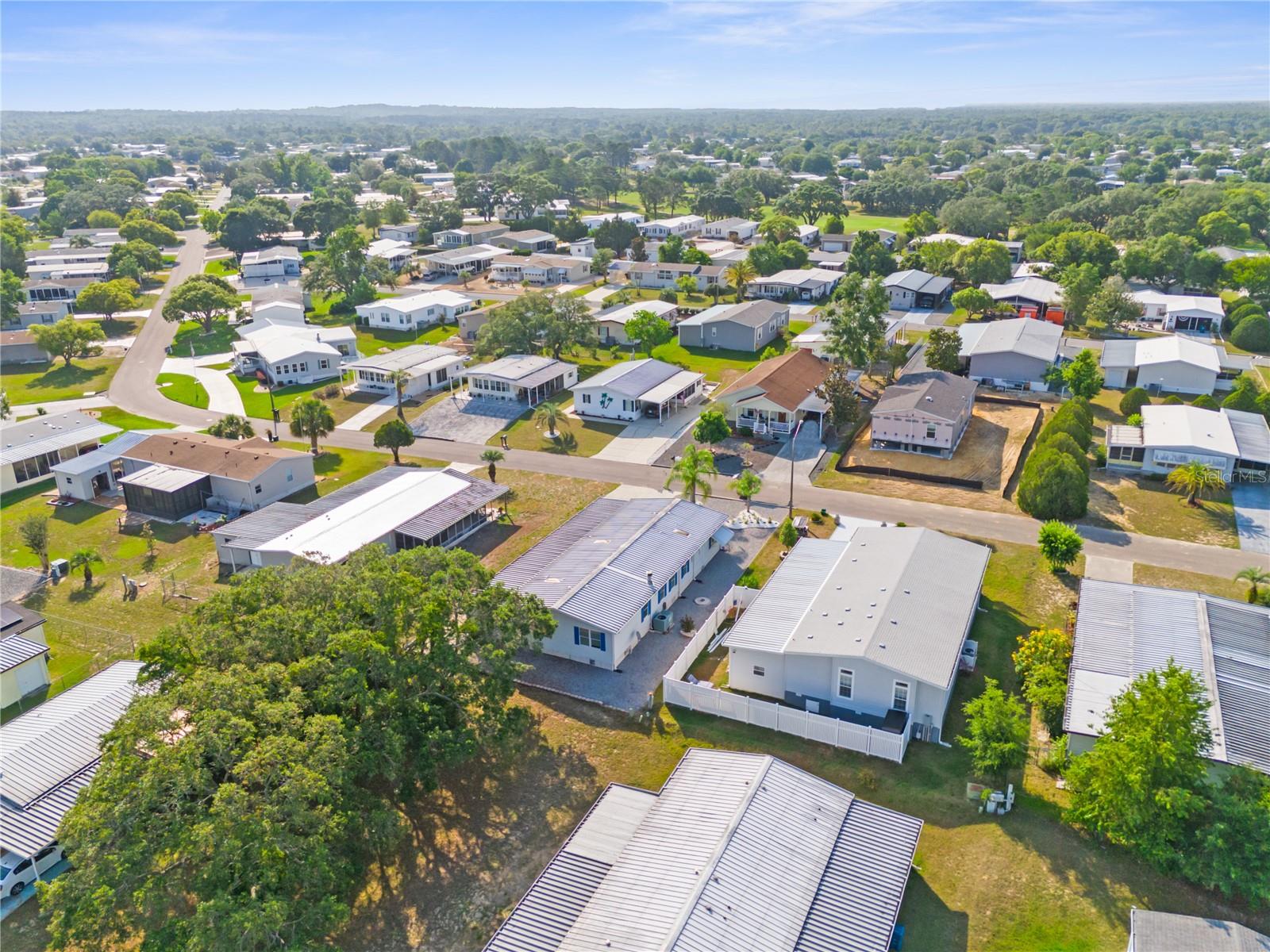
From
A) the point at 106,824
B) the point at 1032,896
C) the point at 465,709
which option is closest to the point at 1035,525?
the point at 1032,896

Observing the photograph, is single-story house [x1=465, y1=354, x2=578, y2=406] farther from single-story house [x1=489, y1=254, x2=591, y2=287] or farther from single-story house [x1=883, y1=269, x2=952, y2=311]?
single-story house [x1=489, y1=254, x2=591, y2=287]

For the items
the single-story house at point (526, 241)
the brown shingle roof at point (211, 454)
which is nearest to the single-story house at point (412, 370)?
the brown shingle roof at point (211, 454)

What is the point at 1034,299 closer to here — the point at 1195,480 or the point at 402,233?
the point at 1195,480

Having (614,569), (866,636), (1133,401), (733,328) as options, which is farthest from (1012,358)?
(614,569)

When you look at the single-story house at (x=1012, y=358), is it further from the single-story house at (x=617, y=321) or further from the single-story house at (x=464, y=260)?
the single-story house at (x=464, y=260)

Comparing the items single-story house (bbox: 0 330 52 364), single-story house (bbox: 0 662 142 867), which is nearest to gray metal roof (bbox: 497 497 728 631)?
single-story house (bbox: 0 662 142 867)
